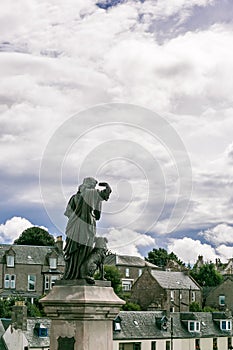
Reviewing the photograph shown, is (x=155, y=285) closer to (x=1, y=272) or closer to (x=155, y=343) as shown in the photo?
(x=1, y=272)

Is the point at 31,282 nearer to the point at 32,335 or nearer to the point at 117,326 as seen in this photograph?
the point at 117,326

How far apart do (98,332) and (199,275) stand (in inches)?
3937

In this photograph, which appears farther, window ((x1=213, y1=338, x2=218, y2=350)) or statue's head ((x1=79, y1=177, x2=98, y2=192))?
window ((x1=213, y1=338, x2=218, y2=350))

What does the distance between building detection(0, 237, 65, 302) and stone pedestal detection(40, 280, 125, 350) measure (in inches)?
2593

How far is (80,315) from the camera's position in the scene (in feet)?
40.1

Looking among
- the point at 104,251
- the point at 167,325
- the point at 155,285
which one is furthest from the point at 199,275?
the point at 104,251

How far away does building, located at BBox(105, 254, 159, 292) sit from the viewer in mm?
91938

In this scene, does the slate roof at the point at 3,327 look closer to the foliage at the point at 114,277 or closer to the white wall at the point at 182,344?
the white wall at the point at 182,344

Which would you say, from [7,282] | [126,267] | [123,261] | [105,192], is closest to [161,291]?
[126,267]

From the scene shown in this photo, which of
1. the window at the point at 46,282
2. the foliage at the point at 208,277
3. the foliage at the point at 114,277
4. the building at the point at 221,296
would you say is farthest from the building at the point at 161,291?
the foliage at the point at 208,277

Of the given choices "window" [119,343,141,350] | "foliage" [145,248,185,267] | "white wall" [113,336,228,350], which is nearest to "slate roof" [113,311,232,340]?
"white wall" [113,336,228,350]

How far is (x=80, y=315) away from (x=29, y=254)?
70.8 metres

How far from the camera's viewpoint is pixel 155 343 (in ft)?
179

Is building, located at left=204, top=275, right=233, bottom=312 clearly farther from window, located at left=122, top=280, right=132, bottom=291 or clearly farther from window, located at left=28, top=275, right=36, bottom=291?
window, located at left=28, top=275, right=36, bottom=291
